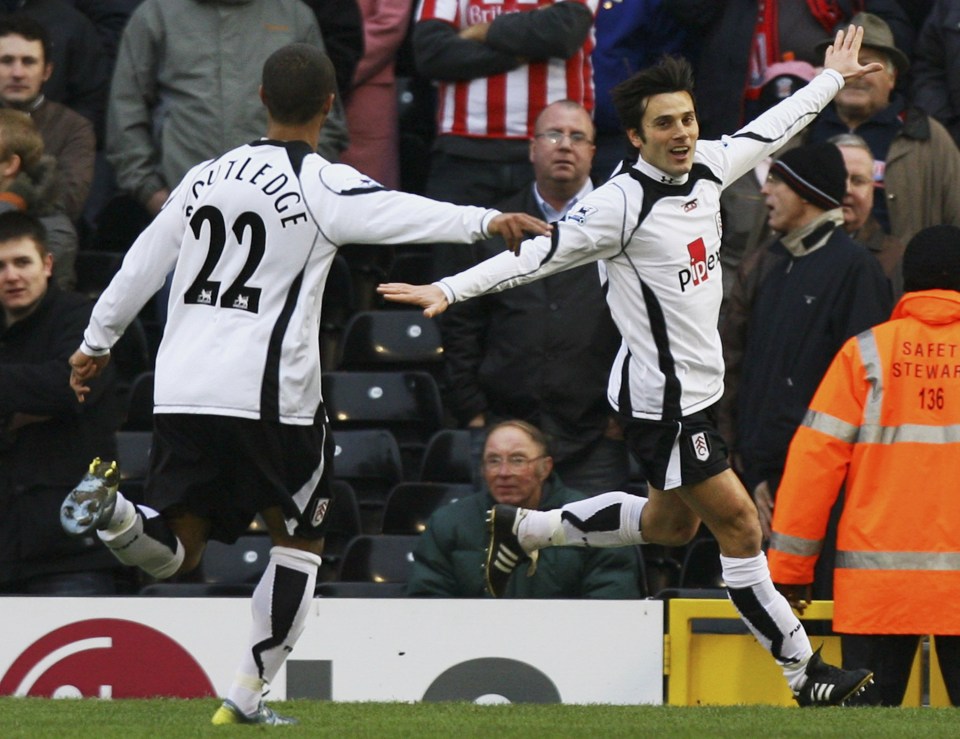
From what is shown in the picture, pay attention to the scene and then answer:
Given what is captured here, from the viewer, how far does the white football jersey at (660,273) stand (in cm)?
628

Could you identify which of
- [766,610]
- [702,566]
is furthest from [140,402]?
[766,610]

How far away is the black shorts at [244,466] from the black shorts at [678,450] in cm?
119

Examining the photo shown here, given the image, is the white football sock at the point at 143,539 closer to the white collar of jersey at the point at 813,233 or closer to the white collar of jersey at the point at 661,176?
the white collar of jersey at the point at 661,176

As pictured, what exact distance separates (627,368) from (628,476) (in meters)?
2.20

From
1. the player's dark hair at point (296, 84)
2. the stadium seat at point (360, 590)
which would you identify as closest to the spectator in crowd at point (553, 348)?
the stadium seat at point (360, 590)

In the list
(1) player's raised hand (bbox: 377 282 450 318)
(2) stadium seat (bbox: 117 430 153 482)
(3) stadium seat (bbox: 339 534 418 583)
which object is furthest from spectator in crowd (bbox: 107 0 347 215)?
(1) player's raised hand (bbox: 377 282 450 318)

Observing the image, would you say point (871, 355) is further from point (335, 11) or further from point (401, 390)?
point (335, 11)

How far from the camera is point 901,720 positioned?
590 cm

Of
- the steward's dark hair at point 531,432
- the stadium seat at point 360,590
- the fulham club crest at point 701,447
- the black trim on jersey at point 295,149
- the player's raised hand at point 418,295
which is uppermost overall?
the black trim on jersey at point 295,149

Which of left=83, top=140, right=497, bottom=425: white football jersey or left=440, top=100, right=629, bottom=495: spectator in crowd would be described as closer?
left=83, top=140, right=497, bottom=425: white football jersey

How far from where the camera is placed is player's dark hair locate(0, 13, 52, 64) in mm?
9203

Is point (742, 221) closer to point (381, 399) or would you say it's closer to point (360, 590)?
point (381, 399)

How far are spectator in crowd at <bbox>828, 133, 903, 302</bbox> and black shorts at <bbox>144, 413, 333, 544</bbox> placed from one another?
3.56 m

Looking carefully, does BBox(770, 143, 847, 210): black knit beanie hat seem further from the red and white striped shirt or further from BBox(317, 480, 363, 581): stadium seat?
BBox(317, 480, 363, 581): stadium seat
